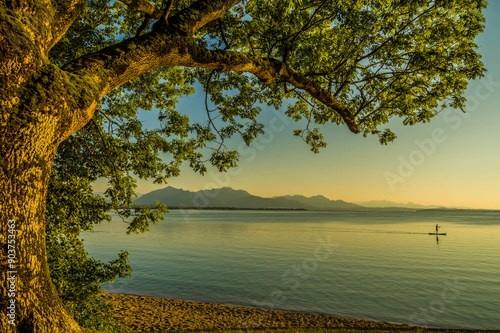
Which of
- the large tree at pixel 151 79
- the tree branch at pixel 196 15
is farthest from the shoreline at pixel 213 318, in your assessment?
the tree branch at pixel 196 15

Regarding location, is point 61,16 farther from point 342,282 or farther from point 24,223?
point 342,282

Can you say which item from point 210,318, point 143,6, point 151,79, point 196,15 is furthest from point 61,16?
point 210,318

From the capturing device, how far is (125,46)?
13.3 feet

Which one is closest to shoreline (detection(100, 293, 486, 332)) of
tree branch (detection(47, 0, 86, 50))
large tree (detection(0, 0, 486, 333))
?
large tree (detection(0, 0, 486, 333))

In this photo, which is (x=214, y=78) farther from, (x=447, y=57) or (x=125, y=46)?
(x=447, y=57)

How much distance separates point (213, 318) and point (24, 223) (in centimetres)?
1199

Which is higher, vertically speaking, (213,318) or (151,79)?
(151,79)

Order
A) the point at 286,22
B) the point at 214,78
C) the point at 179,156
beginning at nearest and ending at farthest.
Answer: the point at 286,22 → the point at 179,156 → the point at 214,78

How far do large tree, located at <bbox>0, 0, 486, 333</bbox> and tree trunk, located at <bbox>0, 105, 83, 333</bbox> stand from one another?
0.01m

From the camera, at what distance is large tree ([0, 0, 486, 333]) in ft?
9.47

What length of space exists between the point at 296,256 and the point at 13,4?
3335 cm

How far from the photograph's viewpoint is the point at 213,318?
43.0 ft

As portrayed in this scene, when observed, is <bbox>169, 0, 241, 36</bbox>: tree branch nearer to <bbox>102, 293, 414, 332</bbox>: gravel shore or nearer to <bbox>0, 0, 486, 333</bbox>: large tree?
<bbox>0, 0, 486, 333</bbox>: large tree

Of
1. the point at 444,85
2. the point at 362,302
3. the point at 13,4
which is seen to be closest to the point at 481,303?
the point at 362,302
